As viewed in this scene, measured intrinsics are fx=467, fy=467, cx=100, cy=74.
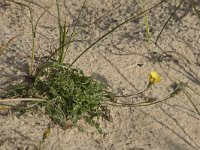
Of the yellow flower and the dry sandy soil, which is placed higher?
the dry sandy soil

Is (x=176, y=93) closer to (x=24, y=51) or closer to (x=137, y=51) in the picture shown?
(x=137, y=51)

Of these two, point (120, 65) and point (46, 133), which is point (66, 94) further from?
point (120, 65)

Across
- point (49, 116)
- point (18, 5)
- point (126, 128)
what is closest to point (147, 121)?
point (126, 128)

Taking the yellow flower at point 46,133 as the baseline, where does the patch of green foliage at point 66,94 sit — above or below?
above

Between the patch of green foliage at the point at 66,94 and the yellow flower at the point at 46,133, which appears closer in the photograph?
the yellow flower at the point at 46,133

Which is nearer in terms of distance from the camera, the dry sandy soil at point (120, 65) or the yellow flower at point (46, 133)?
the yellow flower at point (46, 133)

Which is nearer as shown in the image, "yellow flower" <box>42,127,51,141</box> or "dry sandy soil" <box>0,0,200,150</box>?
"yellow flower" <box>42,127,51,141</box>

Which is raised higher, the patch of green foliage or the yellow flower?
the patch of green foliage

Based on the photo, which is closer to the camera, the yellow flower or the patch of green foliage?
the yellow flower
